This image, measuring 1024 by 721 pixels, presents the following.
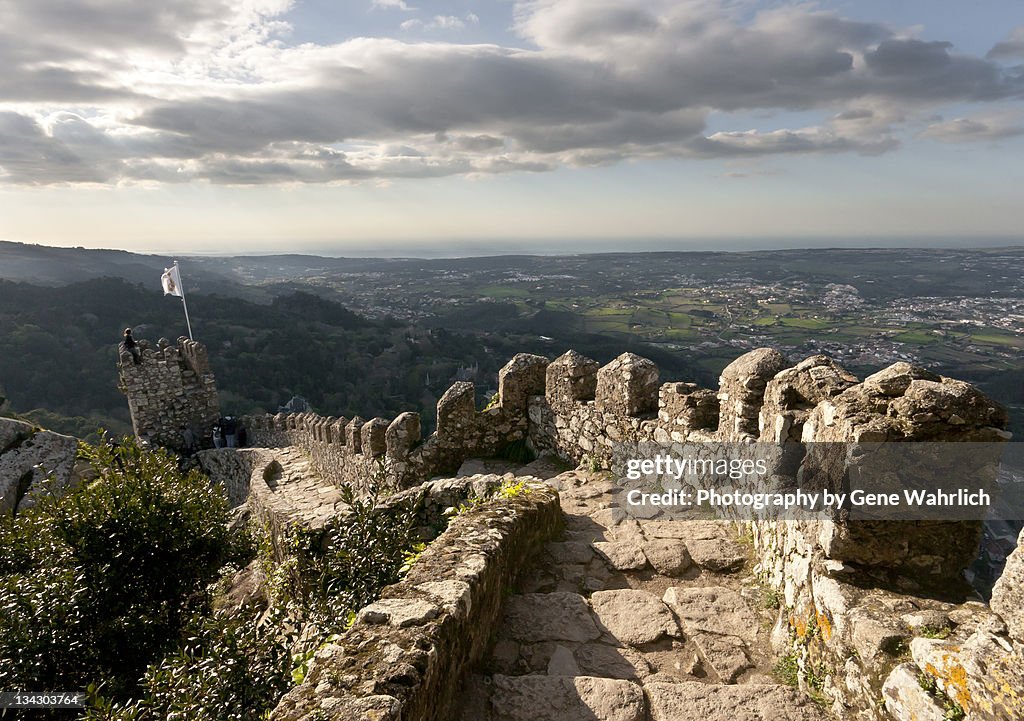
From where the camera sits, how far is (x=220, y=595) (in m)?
6.62

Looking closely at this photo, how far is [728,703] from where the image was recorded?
2715 mm

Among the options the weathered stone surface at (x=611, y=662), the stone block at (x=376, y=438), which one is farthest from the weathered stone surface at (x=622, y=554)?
the stone block at (x=376, y=438)

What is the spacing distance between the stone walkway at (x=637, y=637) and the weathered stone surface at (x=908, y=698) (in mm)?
581

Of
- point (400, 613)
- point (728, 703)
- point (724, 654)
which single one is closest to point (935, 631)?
point (728, 703)

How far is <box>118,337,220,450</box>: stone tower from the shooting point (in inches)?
670

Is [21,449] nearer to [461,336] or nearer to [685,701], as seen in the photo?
[685,701]

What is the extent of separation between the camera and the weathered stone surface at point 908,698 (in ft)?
6.40

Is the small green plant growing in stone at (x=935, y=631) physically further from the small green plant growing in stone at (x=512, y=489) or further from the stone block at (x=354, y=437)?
the stone block at (x=354, y=437)

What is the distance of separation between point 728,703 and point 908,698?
906 millimetres

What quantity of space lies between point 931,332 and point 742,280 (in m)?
41.8

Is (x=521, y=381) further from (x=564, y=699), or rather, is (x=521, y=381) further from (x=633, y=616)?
(x=564, y=699)

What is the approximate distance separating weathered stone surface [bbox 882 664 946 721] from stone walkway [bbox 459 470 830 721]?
581 mm

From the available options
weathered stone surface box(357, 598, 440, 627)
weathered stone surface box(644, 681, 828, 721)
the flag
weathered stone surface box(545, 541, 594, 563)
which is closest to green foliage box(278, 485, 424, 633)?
weathered stone surface box(357, 598, 440, 627)

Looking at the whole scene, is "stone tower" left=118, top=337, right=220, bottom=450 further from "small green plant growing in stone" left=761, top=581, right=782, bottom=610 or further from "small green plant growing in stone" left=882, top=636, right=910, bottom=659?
"small green plant growing in stone" left=882, top=636, right=910, bottom=659
